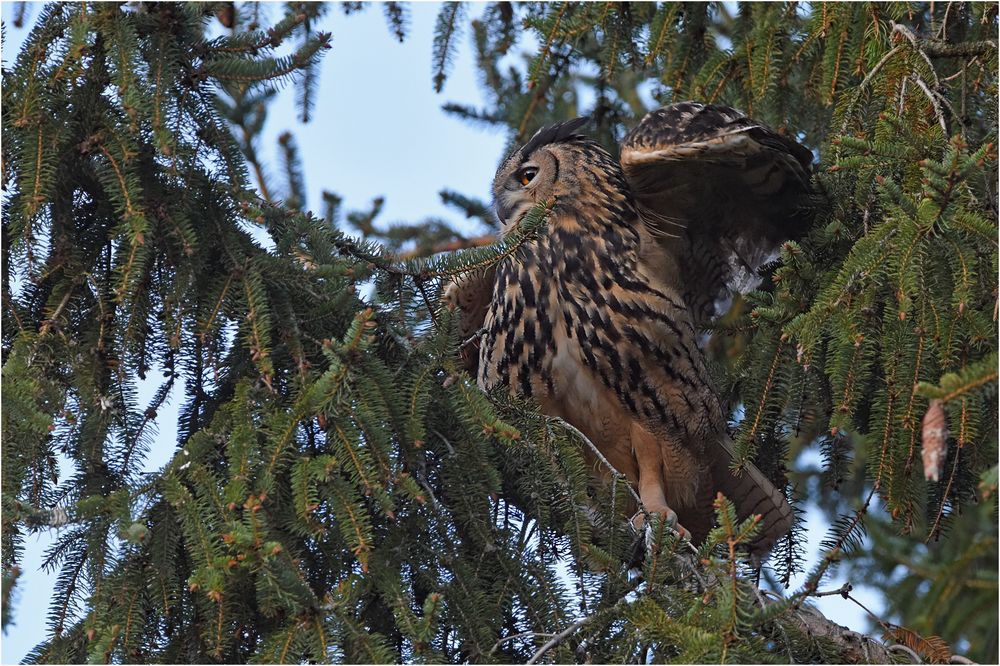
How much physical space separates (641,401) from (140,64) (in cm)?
170

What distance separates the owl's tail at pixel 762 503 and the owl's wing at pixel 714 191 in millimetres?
697

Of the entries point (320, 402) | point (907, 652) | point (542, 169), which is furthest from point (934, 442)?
point (542, 169)

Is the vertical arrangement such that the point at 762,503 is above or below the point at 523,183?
below

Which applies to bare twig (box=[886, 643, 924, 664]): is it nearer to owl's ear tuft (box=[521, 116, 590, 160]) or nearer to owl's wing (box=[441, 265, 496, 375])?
owl's wing (box=[441, 265, 496, 375])

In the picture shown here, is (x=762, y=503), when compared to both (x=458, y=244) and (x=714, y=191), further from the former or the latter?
(x=458, y=244)

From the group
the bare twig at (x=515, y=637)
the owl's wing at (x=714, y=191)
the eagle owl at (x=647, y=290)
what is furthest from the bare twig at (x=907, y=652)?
the owl's wing at (x=714, y=191)

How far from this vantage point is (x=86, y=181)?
252 centimetres

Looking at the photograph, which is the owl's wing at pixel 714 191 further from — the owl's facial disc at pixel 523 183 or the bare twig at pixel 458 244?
the bare twig at pixel 458 244

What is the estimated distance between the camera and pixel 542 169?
3.79 meters

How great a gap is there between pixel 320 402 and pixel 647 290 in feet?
4.99

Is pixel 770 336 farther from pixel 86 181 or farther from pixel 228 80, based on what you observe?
pixel 86 181

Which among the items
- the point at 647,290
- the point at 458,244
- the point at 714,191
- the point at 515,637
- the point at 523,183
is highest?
the point at 458,244

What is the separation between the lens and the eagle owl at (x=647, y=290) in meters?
3.30

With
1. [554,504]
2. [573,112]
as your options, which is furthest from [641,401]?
[573,112]
